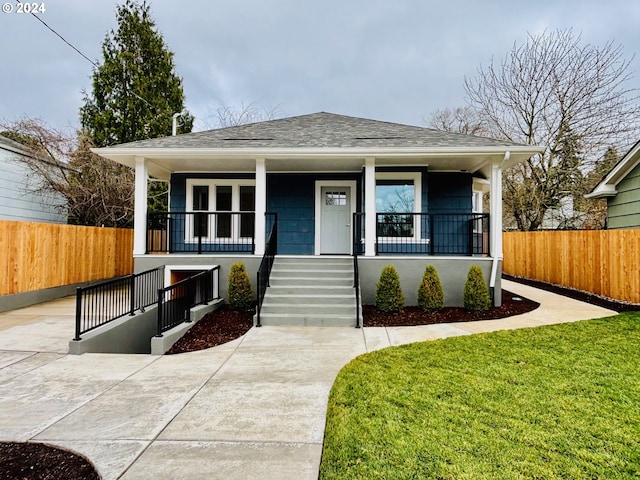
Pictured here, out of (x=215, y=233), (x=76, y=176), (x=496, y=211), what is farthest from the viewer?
(x=76, y=176)

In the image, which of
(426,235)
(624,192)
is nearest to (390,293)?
(426,235)

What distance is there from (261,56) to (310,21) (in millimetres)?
6372

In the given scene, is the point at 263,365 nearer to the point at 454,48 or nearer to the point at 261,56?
the point at 454,48

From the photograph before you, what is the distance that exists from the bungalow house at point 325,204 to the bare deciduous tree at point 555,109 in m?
7.24

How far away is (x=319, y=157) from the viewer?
8328 millimetres

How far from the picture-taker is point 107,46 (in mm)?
17578

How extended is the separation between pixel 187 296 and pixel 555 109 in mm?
16824

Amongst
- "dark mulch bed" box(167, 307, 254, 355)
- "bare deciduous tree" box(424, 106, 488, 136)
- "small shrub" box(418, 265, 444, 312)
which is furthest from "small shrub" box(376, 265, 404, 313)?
"bare deciduous tree" box(424, 106, 488, 136)

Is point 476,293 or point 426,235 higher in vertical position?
point 426,235

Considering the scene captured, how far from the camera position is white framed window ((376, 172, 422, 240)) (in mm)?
9453

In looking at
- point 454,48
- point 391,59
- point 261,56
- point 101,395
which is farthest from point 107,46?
point 101,395

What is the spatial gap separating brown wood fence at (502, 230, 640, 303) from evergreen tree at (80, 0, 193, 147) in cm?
1678

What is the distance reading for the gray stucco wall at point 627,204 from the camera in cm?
935

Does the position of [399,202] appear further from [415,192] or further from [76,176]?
[76,176]
